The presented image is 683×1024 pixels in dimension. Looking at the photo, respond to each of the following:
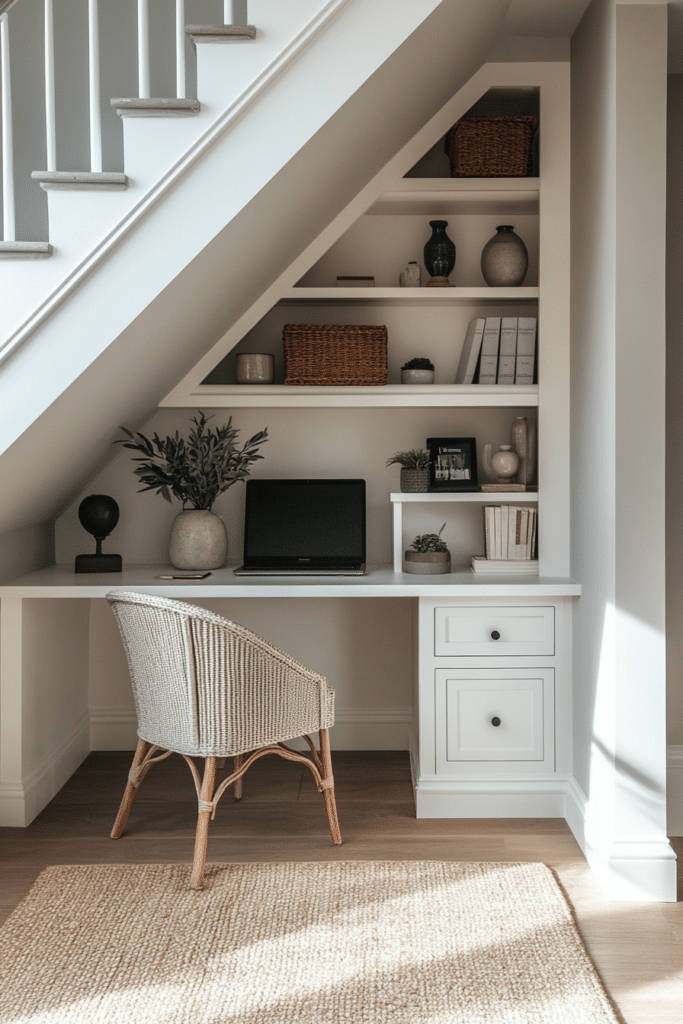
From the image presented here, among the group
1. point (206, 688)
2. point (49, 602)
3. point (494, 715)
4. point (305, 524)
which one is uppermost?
point (305, 524)

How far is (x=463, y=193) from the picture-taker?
2.90 m

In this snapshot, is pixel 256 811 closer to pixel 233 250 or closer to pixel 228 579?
pixel 228 579

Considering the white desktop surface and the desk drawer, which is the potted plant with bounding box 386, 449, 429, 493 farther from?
the desk drawer

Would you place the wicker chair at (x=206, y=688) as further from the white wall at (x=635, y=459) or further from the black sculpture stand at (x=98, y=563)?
the white wall at (x=635, y=459)

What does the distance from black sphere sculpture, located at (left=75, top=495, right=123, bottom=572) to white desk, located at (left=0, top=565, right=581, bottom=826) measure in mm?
108

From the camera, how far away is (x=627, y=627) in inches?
88.4

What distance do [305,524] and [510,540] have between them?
0.73 m

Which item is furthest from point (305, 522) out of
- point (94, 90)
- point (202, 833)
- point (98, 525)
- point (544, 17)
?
point (544, 17)

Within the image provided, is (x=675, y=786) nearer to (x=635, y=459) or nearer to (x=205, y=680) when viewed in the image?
(x=635, y=459)

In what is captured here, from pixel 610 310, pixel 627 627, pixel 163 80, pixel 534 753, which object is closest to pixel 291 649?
pixel 534 753

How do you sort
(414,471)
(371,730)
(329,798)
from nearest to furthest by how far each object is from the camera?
(329,798)
(414,471)
(371,730)

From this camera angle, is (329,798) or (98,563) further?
(98,563)

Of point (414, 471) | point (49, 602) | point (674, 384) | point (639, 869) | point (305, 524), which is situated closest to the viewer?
point (639, 869)

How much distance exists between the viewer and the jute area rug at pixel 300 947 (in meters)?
1.73
